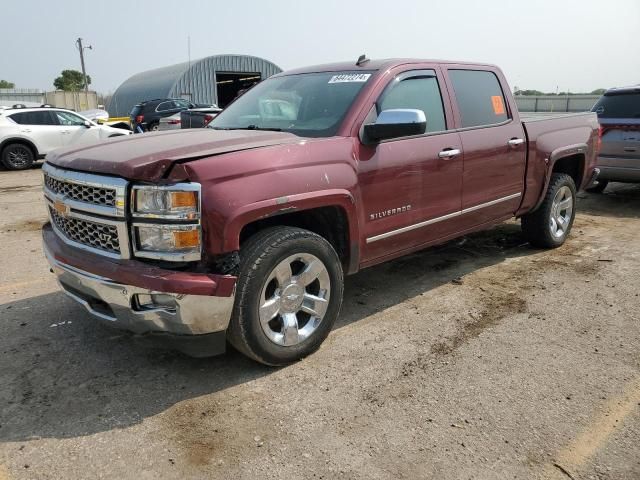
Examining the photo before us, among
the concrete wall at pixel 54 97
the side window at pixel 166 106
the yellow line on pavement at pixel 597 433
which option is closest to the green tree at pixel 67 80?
the concrete wall at pixel 54 97

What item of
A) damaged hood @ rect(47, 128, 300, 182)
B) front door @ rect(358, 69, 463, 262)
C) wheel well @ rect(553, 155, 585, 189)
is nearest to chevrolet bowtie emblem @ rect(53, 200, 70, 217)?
damaged hood @ rect(47, 128, 300, 182)

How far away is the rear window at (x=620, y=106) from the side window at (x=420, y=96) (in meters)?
4.96

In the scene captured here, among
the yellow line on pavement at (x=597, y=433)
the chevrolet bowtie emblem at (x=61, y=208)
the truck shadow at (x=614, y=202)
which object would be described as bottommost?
the truck shadow at (x=614, y=202)

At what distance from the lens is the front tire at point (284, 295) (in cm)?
302

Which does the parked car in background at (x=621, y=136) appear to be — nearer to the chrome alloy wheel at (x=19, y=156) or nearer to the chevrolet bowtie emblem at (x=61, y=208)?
the chevrolet bowtie emblem at (x=61, y=208)

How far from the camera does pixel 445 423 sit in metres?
2.79

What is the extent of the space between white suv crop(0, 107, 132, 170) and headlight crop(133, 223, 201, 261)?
1149 cm

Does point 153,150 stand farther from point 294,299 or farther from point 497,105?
point 497,105

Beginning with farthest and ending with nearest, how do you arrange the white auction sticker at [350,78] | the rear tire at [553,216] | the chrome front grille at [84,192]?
the rear tire at [553,216], the white auction sticker at [350,78], the chrome front grille at [84,192]

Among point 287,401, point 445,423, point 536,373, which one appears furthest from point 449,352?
point 287,401

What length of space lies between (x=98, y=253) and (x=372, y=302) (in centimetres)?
222

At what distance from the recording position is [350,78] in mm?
4016

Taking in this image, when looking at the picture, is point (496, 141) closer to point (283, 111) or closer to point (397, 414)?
point (283, 111)

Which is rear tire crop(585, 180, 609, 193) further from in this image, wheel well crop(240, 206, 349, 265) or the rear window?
wheel well crop(240, 206, 349, 265)
